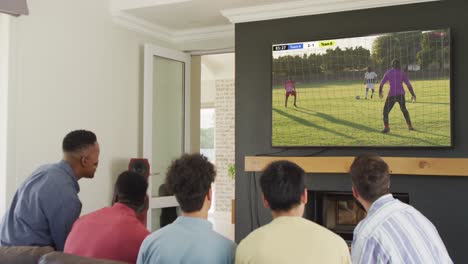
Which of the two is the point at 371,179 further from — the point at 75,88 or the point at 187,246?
the point at 75,88

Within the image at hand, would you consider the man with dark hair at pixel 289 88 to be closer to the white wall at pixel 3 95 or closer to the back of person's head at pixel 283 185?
the white wall at pixel 3 95

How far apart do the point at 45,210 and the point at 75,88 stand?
2.34m

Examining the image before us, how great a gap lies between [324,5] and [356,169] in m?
2.61

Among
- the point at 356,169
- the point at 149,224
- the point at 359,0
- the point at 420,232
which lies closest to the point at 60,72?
the point at 149,224

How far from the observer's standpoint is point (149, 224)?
5457 mm

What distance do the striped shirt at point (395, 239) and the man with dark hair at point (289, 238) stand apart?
35cm

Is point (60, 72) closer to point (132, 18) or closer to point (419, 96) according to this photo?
point (132, 18)

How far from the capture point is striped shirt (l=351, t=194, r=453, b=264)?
1.96m

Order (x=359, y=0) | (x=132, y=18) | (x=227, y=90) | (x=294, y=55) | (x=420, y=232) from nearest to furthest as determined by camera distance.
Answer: (x=420, y=232) → (x=359, y=0) → (x=294, y=55) → (x=132, y=18) → (x=227, y=90)

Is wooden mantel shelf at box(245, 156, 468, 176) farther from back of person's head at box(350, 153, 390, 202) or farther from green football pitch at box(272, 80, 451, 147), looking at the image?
back of person's head at box(350, 153, 390, 202)

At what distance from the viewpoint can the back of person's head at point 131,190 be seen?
2.36 metres

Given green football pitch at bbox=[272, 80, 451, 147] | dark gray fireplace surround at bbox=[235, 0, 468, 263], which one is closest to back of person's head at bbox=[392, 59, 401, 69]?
green football pitch at bbox=[272, 80, 451, 147]

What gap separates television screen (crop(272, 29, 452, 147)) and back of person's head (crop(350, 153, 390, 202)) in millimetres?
2063

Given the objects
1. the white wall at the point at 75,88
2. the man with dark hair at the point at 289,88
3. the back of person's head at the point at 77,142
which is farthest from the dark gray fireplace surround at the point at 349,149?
the back of person's head at the point at 77,142
